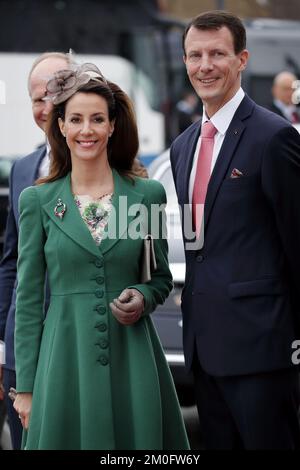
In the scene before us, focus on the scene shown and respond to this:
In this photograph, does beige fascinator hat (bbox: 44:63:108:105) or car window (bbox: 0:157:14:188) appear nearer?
beige fascinator hat (bbox: 44:63:108:105)

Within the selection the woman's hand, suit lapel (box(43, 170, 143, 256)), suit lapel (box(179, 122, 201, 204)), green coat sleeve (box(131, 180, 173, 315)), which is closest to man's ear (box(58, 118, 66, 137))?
suit lapel (box(43, 170, 143, 256))

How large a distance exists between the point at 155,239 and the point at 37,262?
1.45ft

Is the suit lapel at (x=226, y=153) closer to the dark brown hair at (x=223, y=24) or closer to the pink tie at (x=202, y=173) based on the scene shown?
the pink tie at (x=202, y=173)

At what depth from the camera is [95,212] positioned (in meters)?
4.41

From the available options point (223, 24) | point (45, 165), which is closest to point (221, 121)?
point (223, 24)

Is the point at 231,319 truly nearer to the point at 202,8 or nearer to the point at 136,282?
the point at 136,282

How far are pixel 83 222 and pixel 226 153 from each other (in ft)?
1.95

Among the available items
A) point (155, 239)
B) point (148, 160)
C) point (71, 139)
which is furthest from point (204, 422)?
point (148, 160)

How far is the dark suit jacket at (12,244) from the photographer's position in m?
5.03

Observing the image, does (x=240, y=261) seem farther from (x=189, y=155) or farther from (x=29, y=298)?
(x=29, y=298)

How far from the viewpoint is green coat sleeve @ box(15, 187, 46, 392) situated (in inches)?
171

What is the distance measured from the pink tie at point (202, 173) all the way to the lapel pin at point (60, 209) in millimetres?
517

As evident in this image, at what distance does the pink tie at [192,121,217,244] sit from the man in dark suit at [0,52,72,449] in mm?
717

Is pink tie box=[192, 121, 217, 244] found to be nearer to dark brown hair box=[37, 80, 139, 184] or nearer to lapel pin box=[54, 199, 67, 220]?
dark brown hair box=[37, 80, 139, 184]
